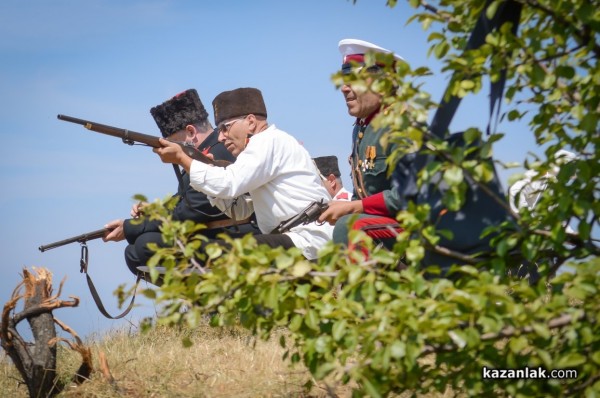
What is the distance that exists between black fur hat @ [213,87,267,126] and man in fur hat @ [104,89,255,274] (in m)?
1.01

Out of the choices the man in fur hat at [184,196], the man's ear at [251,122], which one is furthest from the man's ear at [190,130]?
the man's ear at [251,122]

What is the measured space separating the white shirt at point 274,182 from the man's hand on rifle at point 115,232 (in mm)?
2566

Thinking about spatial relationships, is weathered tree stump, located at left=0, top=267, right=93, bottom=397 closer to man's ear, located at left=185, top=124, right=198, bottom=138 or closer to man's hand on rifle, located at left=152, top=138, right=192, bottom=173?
man's hand on rifle, located at left=152, top=138, right=192, bottom=173

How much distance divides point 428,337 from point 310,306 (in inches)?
25.9

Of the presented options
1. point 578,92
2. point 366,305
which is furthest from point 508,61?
point 366,305

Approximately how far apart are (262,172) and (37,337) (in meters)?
2.17

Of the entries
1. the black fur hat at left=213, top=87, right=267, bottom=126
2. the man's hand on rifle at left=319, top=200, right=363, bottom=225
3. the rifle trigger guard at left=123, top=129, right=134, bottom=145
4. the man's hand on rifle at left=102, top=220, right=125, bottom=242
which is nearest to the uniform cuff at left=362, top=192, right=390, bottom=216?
the man's hand on rifle at left=319, top=200, right=363, bottom=225

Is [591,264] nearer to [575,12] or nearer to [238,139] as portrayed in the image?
[575,12]

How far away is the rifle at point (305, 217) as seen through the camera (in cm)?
631

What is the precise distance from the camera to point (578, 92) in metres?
3.41

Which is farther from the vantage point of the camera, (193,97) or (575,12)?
(193,97)

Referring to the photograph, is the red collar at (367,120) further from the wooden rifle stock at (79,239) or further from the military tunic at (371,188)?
the wooden rifle stock at (79,239)
